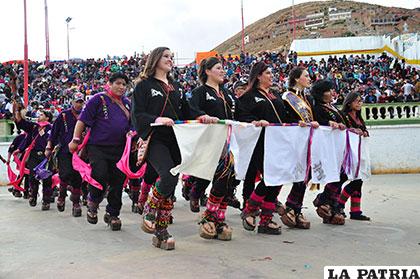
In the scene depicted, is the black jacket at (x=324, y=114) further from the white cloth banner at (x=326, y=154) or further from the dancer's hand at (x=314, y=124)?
the dancer's hand at (x=314, y=124)

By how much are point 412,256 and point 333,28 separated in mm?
85862

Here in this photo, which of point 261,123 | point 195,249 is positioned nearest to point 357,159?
point 261,123

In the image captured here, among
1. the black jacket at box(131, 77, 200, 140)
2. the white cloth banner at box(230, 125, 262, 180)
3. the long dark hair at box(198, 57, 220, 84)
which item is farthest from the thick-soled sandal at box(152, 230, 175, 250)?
the long dark hair at box(198, 57, 220, 84)

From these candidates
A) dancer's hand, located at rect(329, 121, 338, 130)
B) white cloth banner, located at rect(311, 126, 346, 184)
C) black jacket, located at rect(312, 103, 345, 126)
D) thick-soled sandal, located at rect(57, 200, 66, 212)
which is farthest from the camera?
thick-soled sandal, located at rect(57, 200, 66, 212)

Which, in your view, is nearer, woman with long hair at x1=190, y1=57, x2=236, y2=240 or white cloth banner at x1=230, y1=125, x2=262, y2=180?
woman with long hair at x1=190, y1=57, x2=236, y2=240

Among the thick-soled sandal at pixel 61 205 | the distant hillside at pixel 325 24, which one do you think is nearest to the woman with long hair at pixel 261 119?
the thick-soled sandal at pixel 61 205

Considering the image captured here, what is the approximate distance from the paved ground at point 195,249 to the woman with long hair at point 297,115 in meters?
0.16

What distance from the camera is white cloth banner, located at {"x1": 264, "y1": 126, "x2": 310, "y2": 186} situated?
632cm

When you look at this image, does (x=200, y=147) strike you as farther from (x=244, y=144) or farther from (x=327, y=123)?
(x=327, y=123)

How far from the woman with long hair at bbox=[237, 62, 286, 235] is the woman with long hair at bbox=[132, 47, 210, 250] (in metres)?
0.89

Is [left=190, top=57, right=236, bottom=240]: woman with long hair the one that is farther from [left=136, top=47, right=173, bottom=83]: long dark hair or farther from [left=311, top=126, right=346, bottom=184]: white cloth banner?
[left=311, top=126, right=346, bottom=184]: white cloth banner

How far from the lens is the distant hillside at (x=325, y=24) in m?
79.4

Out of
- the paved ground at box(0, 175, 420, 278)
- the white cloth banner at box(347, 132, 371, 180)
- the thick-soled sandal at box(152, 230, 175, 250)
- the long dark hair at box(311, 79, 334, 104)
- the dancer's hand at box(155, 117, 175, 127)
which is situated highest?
the long dark hair at box(311, 79, 334, 104)

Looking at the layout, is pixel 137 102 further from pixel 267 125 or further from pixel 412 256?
pixel 412 256
